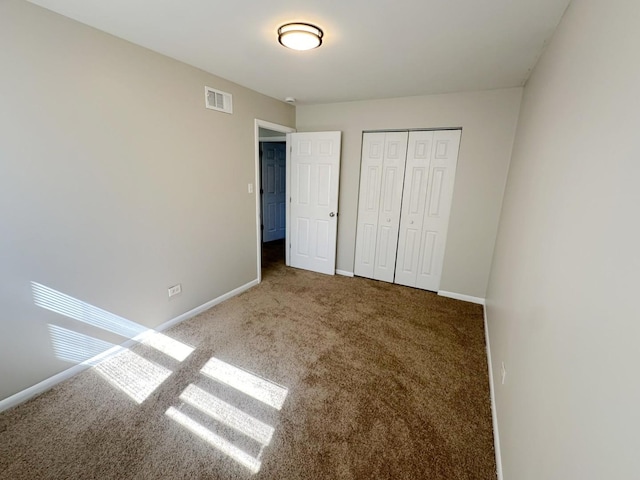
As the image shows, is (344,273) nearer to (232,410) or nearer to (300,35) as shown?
(232,410)

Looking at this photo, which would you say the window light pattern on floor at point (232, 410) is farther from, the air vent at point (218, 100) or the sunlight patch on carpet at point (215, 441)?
the air vent at point (218, 100)

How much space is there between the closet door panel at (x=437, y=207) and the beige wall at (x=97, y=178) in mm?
2345

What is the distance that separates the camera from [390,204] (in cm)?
369

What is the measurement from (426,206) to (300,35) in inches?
93.8

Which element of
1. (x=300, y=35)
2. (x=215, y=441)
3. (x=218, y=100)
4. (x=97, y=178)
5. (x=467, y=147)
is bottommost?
(x=215, y=441)

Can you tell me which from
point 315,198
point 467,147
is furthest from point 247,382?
point 467,147

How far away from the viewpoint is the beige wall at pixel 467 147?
2973 millimetres

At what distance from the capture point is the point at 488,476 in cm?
141

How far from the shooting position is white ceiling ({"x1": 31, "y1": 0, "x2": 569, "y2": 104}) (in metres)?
1.60

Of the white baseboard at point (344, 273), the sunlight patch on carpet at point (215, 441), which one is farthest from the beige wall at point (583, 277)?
the white baseboard at point (344, 273)

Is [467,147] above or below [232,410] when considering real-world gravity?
above

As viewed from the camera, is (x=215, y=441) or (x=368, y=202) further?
(x=368, y=202)

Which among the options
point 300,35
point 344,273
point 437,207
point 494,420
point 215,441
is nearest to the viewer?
point 215,441

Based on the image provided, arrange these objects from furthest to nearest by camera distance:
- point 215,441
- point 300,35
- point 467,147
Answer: point 467,147
point 300,35
point 215,441
